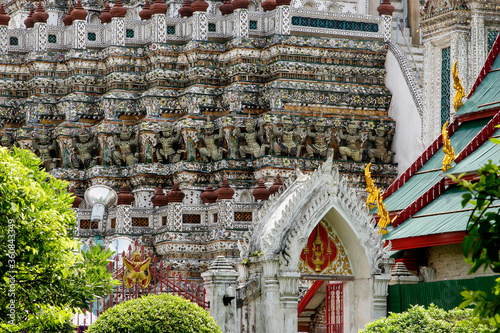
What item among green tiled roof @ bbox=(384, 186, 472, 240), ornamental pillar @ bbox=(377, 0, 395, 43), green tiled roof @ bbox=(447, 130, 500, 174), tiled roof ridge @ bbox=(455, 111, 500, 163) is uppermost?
ornamental pillar @ bbox=(377, 0, 395, 43)

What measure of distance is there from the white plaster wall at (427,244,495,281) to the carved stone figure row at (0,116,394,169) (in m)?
13.9

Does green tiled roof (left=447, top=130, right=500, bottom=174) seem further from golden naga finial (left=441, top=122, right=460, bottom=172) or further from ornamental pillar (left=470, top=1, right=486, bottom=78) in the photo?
ornamental pillar (left=470, top=1, right=486, bottom=78)

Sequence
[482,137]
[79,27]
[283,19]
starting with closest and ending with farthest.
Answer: [482,137] → [283,19] → [79,27]

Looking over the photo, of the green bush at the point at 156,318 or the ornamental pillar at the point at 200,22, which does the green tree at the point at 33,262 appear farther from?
the ornamental pillar at the point at 200,22

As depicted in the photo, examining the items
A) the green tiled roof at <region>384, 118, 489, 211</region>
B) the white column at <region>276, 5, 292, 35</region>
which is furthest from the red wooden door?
the white column at <region>276, 5, 292, 35</region>

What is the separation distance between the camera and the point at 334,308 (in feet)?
63.2

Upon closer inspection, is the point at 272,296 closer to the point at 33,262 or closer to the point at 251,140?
the point at 33,262

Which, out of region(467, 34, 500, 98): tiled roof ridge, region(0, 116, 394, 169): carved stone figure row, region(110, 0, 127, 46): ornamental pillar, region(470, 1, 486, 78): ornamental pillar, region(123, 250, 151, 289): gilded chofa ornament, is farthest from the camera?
region(110, 0, 127, 46): ornamental pillar

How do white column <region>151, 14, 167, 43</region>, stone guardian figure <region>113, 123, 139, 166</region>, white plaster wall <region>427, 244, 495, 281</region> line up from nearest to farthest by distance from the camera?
white plaster wall <region>427, 244, 495, 281</region>
stone guardian figure <region>113, 123, 139, 166</region>
white column <region>151, 14, 167, 43</region>

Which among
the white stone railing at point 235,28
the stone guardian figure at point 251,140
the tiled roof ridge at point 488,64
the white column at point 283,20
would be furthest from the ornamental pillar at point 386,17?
the tiled roof ridge at point 488,64

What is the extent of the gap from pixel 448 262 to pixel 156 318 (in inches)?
242

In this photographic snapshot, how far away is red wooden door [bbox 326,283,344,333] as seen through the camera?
19.0 meters

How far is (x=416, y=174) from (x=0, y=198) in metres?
9.36

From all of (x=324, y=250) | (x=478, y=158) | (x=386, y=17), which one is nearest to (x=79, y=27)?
(x=386, y=17)
